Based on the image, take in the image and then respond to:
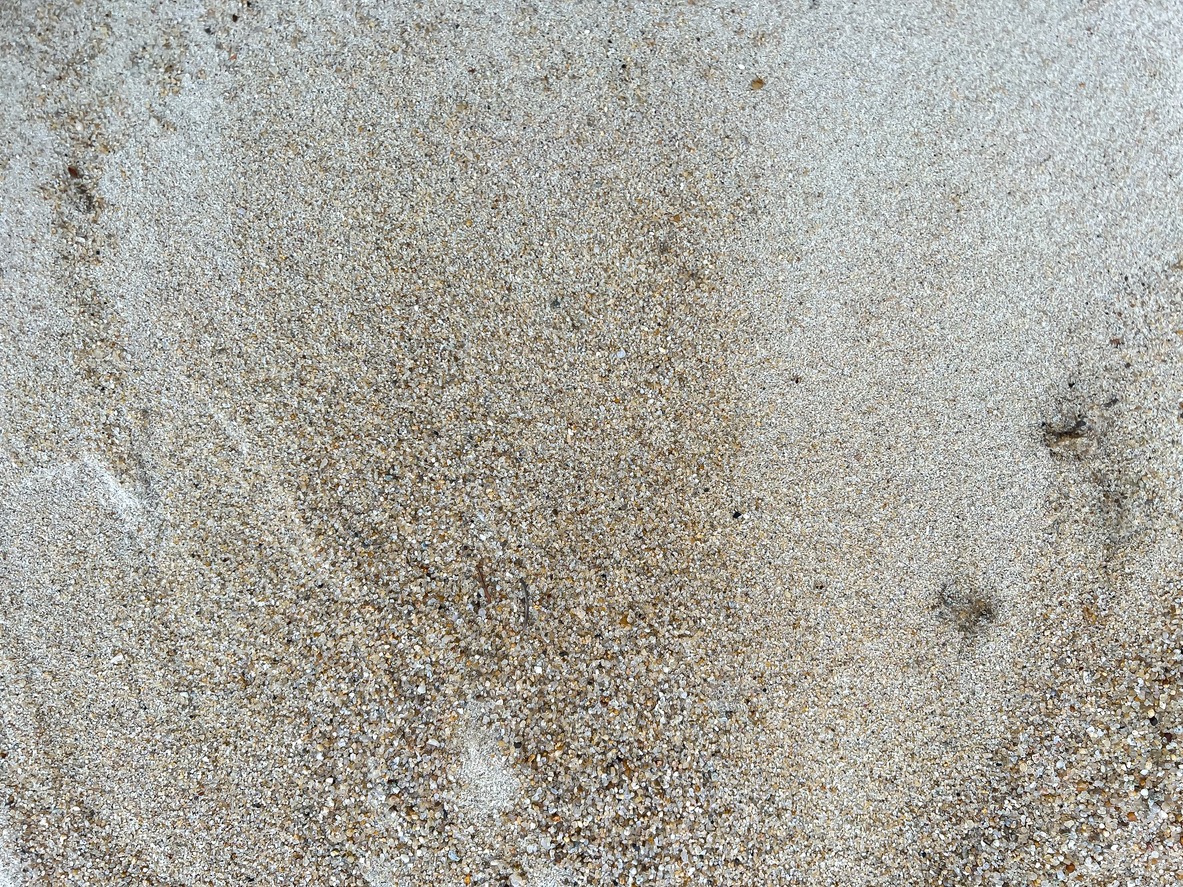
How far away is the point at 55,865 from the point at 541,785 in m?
1.55

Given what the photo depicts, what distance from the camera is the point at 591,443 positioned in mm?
2430

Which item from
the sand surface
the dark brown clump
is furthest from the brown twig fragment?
the dark brown clump

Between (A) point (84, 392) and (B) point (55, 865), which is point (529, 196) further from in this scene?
(B) point (55, 865)

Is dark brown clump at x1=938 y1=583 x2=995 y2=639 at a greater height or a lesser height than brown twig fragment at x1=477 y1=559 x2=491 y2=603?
lesser

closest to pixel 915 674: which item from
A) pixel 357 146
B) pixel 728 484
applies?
pixel 728 484

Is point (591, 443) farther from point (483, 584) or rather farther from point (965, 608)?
point (965, 608)

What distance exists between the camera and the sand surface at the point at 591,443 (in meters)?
2.30

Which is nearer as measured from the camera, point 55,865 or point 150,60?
point 55,865

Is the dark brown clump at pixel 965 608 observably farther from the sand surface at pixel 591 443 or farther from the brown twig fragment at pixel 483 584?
the brown twig fragment at pixel 483 584

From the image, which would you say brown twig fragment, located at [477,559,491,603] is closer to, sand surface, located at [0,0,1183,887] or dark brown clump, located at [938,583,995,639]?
sand surface, located at [0,0,1183,887]

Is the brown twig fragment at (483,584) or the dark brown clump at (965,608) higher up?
the brown twig fragment at (483,584)

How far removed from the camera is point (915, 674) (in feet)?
7.73

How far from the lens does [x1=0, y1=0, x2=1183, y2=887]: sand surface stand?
7.56ft

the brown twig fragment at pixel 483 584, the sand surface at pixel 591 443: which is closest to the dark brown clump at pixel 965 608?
the sand surface at pixel 591 443
